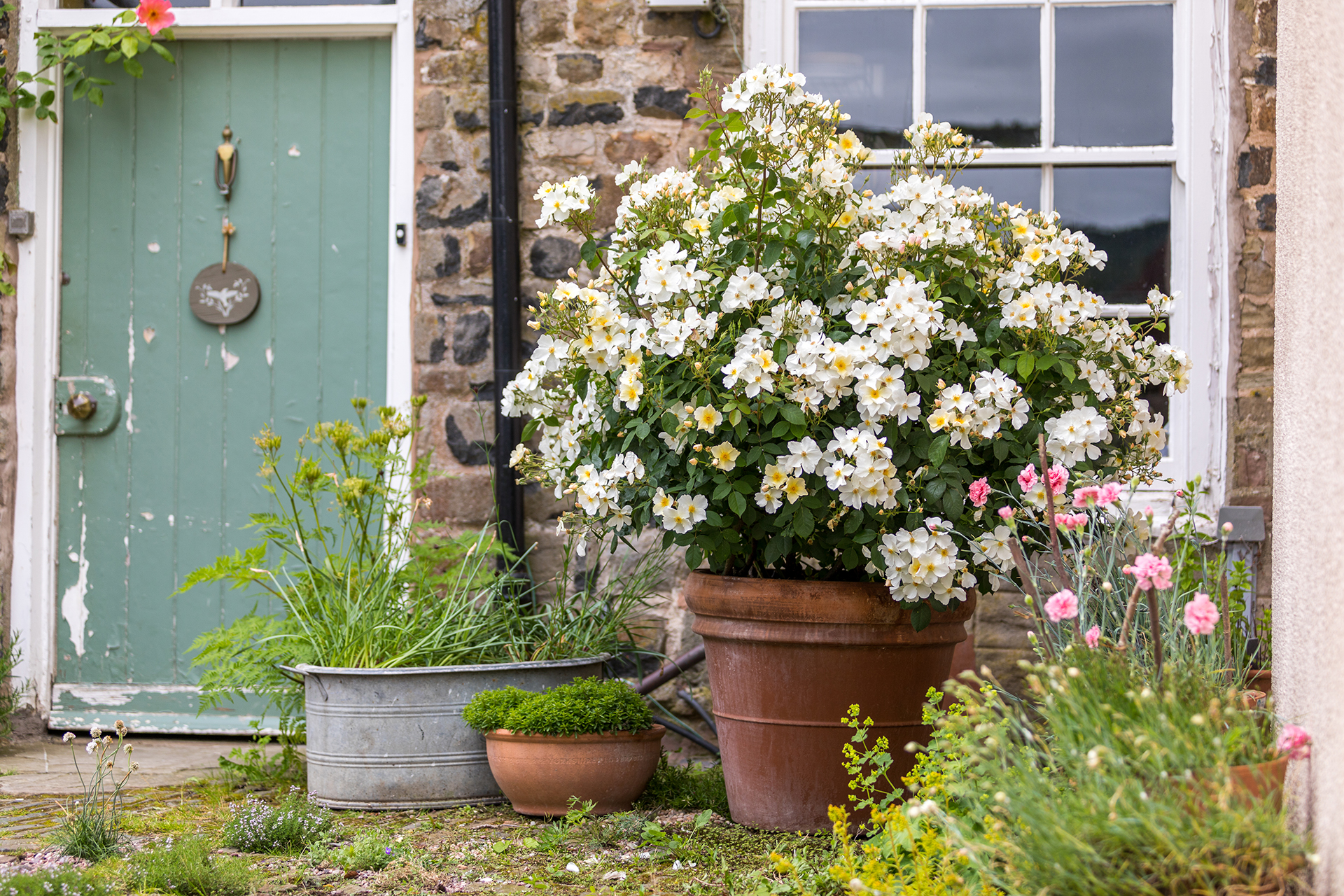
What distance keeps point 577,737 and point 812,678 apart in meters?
0.58

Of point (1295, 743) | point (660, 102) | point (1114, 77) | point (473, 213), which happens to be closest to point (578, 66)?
point (660, 102)

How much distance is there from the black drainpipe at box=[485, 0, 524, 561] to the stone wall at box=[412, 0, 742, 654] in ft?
0.21

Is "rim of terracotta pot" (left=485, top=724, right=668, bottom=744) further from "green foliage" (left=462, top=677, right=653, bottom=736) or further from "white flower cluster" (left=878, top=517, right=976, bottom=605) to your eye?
"white flower cluster" (left=878, top=517, right=976, bottom=605)

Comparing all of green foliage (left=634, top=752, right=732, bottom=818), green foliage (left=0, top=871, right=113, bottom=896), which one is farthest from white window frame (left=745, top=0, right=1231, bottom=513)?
green foliage (left=0, top=871, right=113, bottom=896)

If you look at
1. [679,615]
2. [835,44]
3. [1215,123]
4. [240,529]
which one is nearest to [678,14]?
[835,44]

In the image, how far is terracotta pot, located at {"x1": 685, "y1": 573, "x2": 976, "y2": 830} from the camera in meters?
2.35

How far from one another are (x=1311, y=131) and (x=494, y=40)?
2.39 metres

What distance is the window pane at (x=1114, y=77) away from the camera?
331 cm

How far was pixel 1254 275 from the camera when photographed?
10.3ft

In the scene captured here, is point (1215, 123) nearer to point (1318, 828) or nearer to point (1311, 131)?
point (1311, 131)

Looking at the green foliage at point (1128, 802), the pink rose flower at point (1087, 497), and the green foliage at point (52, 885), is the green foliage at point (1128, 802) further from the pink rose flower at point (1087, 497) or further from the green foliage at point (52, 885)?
the green foliage at point (52, 885)

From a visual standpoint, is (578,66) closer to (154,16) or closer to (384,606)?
(154,16)

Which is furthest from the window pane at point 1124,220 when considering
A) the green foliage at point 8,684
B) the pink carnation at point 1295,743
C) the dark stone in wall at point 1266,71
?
the green foliage at point 8,684

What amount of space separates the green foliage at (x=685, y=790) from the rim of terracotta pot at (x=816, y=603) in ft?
1.63
